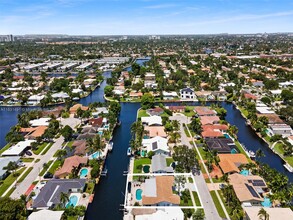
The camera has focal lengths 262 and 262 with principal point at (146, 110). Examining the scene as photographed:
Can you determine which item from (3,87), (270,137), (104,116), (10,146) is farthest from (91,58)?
(270,137)

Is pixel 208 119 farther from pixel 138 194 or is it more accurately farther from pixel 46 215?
pixel 46 215

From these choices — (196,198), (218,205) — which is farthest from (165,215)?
(218,205)

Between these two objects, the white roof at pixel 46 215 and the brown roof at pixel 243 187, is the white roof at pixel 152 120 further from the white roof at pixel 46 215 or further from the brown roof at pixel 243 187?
the white roof at pixel 46 215

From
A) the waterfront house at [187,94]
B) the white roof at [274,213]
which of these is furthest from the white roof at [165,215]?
the waterfront house at [187,94]

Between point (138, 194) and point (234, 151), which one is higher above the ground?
point (234, 151)

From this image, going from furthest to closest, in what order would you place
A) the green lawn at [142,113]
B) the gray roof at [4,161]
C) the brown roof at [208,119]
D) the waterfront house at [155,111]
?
the green lawn at [142,113] → the waterfront house at [155,111] → the brown roof at [208,119] → the gray roof at [4,161]

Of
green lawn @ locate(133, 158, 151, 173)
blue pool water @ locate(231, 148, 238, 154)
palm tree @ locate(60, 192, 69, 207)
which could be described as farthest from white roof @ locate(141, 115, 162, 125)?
palm tree @ locate(60, 192, 69, 207)

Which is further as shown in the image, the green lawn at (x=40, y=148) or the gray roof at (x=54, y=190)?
the green lawn at (x=40, y=148)
